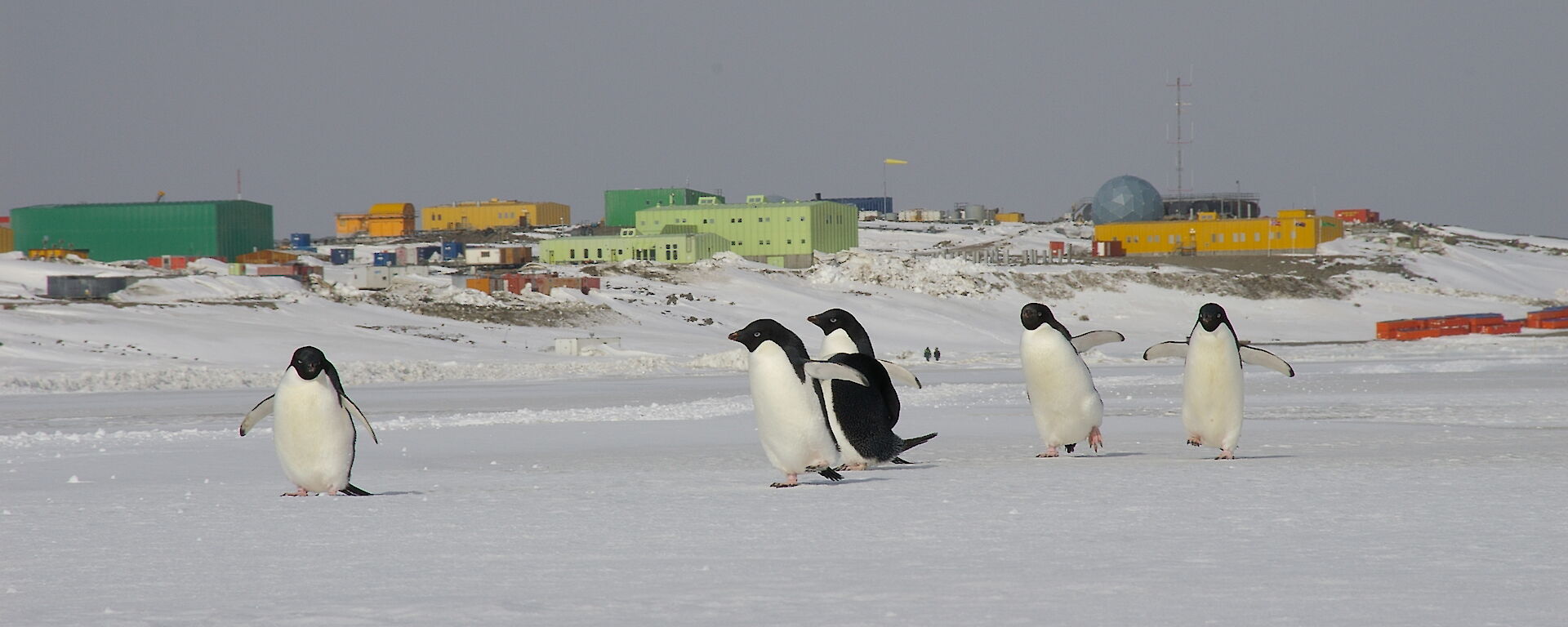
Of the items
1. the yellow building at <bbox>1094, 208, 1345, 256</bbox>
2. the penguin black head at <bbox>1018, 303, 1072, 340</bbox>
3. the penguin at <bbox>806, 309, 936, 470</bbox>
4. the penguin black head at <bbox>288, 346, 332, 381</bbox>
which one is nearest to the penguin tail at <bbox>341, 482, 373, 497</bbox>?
the penguin black head at <bbox>288, 346, 332, 381</bbox>

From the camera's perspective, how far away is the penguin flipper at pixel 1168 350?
1264 centimetres

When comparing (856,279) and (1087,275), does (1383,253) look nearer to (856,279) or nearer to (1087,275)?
(1087,275)

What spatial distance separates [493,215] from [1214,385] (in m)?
114

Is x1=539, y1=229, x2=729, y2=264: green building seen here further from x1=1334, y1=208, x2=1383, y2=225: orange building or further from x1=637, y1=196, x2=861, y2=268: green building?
x1=1334, y1=208, x2=1383, y2=225: orange building

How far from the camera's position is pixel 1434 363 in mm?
31828

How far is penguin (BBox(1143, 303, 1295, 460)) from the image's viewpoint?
1168cm

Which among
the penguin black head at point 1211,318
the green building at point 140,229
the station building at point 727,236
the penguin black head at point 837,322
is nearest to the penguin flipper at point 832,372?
the penguin black head at point 837,322

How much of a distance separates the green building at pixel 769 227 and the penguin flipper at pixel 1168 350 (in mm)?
63953

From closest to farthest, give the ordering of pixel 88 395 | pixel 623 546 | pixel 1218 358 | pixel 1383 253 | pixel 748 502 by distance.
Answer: pixel 623 546, pixel 748 502, pixel 1218 358, pixel 88 395, pixel 1383 253

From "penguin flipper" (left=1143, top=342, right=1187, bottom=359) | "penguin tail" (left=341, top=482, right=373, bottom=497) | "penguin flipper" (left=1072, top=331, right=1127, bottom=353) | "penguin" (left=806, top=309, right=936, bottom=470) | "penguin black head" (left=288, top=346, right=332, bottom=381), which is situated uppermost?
"penguin black head" (left=288, top=346, right=332, bottom=381)

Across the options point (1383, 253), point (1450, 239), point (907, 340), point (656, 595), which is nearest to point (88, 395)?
point (656, 595)

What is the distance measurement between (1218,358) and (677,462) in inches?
172

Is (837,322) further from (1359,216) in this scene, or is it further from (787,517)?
(1359,216)

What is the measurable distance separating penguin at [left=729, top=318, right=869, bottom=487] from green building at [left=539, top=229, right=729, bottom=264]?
201 ft
